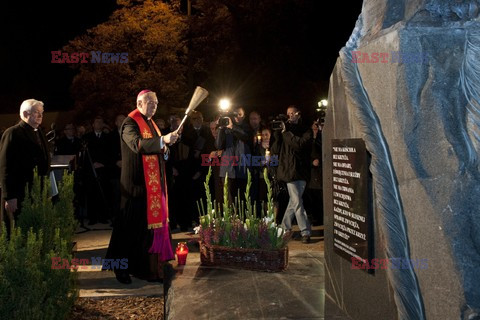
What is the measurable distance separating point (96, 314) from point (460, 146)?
3728 mm

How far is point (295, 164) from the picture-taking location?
8.09 m

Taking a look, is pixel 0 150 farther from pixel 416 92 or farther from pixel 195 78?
pixel 195 78

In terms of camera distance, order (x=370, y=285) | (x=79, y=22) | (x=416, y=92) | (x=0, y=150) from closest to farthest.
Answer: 1. (x=416, y=92)
2. (x=370, y=285)
3. (x=0, y=150)
4. (x=79, y=22)

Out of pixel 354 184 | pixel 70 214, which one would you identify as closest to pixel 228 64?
pixel 70 214

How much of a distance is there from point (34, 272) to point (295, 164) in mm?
5012

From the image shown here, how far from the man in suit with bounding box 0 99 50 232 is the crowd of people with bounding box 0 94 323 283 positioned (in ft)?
0.04

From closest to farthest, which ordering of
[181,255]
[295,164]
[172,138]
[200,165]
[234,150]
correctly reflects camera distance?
[181,255] < [172,138] < [295,164] < [234,150] < [200,165]

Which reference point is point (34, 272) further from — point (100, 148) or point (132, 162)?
point (100, 148)

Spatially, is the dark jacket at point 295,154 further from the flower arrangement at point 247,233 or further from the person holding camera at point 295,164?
the flower arrangement at point 247,233

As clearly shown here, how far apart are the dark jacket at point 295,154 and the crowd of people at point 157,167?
0.05 ft

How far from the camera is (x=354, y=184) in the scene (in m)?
3.45

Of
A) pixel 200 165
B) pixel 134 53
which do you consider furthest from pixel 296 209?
pixel 134 53

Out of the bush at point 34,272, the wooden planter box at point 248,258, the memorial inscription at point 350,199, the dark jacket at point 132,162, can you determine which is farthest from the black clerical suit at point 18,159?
the memorial inscription at point 350,199

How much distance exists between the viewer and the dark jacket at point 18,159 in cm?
619
